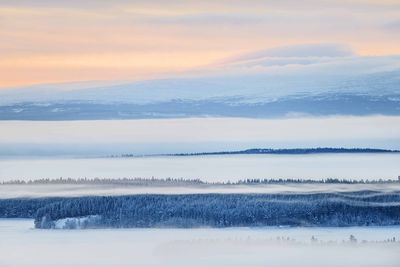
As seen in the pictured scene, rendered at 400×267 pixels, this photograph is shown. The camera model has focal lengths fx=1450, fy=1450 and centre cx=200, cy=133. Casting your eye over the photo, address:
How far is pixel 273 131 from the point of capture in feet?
Result: 32.3

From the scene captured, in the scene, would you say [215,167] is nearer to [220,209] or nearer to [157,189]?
[220,209]

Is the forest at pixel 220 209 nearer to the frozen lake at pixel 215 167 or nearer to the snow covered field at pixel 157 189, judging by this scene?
the snow covered field at pixel 157 189

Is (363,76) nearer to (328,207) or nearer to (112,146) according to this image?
(328,207)

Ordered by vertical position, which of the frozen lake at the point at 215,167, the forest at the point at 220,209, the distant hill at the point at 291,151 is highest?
the distant hill at the point at 291,151

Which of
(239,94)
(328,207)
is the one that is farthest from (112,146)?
(328,207)

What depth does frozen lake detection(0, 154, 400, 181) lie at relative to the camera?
9703mm

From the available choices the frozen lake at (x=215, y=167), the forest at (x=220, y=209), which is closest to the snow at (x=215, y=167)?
the frozen lake at (x=215, y=167)
